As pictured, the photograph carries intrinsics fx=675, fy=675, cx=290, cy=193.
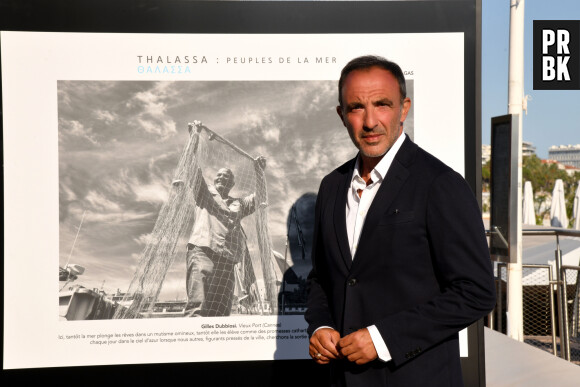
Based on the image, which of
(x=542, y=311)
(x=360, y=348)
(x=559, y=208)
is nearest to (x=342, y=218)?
(x=360, y=348)

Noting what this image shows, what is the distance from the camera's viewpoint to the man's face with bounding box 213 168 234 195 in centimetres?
377

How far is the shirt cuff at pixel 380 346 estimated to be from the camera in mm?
2115

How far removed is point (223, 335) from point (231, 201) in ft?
2.46

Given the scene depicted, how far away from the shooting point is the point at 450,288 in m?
2.15

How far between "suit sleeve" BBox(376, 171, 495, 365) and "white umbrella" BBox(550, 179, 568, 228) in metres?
17.7

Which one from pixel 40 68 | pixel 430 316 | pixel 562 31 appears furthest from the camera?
pixel 562 31

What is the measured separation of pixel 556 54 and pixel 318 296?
6.13 metres

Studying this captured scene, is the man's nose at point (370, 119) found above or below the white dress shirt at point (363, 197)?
above

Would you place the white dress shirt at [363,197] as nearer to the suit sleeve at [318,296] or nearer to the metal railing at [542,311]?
the suit sleeve at [318,296]

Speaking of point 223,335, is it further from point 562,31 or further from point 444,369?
point 562,31

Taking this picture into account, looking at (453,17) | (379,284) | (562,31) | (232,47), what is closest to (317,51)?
(232,47)

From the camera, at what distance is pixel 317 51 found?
3750 millimetres

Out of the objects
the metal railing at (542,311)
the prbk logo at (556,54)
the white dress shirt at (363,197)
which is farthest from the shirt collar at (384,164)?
the prbk logo at (556,54)

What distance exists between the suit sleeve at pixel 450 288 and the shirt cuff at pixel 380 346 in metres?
0.01
